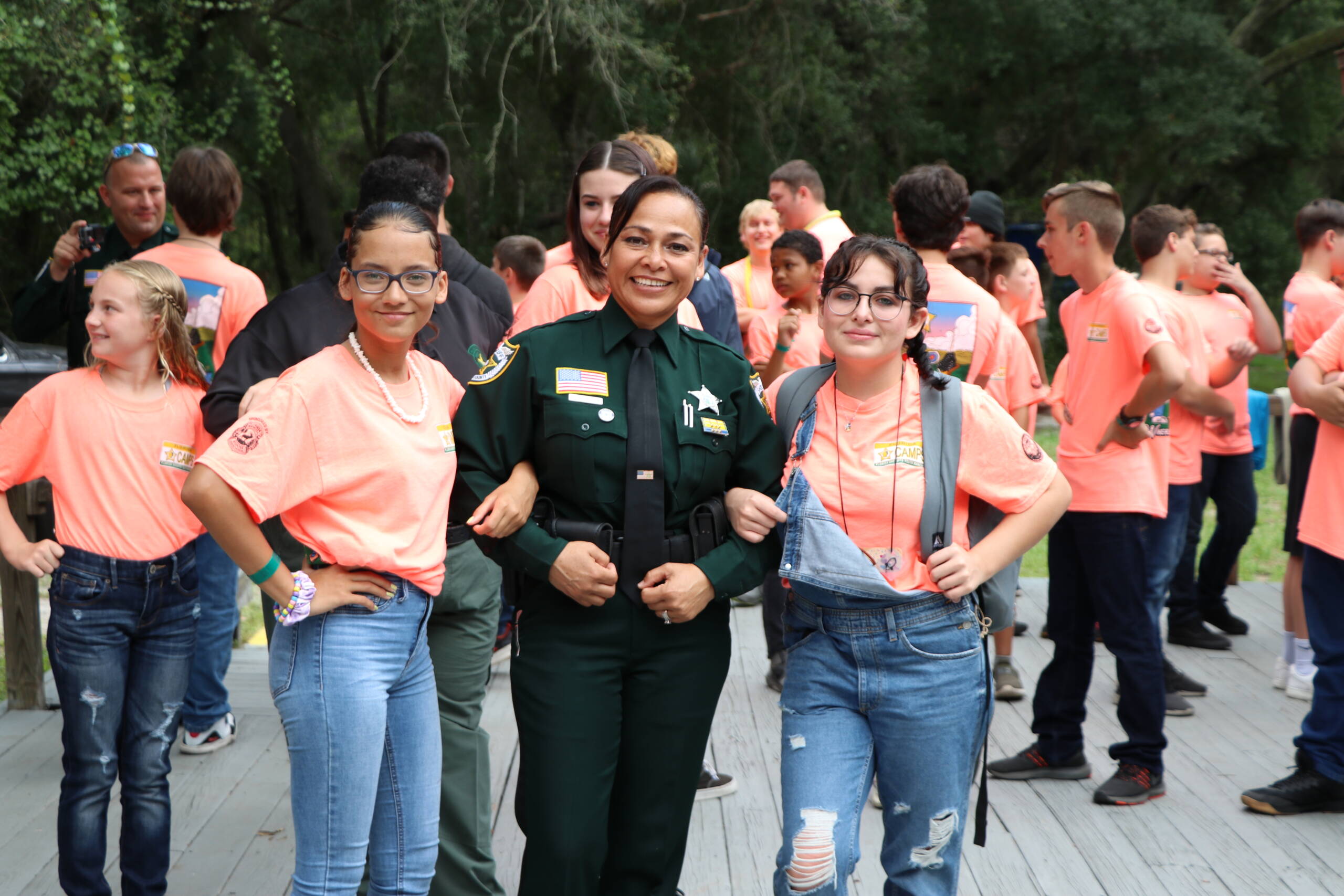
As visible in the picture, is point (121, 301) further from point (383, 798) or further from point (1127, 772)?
point (1127, 772)

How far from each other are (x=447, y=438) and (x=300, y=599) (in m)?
0.49

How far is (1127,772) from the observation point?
425 cm

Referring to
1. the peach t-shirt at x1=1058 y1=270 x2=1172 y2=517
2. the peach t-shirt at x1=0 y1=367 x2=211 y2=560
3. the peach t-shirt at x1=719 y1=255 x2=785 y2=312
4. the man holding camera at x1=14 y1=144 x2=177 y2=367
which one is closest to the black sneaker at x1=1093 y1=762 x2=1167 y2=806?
the peach t-shirt at x1=1058 y1=270 x2=1172 y2=517

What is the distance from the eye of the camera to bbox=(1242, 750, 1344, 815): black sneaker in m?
4.14

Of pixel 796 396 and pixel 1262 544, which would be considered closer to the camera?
pixel 796 396

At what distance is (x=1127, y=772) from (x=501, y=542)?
2.74 metres

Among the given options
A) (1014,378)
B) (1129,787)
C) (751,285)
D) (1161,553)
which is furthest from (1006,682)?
(751,285)

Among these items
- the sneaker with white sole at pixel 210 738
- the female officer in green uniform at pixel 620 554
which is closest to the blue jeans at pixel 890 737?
the female officer in green uniform at pixel 620 554

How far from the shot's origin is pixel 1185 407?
18.1 ft

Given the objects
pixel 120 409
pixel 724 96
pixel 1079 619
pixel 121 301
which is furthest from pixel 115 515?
pixel 724 96

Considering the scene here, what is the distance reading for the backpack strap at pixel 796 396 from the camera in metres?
2.82

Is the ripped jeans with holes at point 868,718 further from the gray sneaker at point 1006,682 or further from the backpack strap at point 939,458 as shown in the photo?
the gray sneaker at point 1006,682

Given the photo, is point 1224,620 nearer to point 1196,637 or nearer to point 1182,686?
point 1196,637

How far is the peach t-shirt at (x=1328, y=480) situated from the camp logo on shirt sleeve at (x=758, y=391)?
7.89 feet
